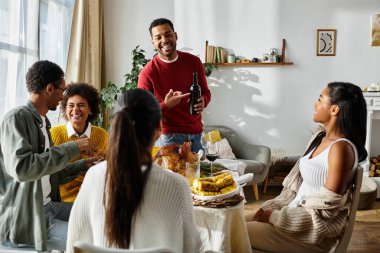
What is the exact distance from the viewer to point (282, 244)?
5.55ft

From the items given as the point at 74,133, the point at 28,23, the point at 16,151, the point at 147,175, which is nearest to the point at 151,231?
the point at 147,175

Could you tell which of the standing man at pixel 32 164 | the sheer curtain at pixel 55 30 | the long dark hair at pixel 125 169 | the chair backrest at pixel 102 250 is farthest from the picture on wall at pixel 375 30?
the chair backrest at pixel 102 250

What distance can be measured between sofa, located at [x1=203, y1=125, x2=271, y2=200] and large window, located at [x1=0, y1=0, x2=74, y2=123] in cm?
207

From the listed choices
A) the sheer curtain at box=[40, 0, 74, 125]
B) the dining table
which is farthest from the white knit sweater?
the sheer curtain at box=[40, 0, 74, 125]

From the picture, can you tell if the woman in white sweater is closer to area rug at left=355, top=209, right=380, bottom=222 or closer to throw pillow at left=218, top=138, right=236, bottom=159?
area rug at left=355, top=209, right=380, bottom=222

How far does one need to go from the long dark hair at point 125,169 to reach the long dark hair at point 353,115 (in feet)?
3.44

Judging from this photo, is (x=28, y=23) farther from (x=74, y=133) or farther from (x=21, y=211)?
(x=21, y=211)

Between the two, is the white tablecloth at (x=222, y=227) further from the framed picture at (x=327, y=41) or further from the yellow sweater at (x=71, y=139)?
the framed picture at (x=327, y=41)

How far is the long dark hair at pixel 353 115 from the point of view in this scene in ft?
5.55

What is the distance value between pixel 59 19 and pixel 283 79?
269 centimetres

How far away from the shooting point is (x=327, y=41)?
14.8 ft

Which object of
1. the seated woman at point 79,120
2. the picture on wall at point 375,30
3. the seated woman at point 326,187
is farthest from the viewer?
the picture on wall at point 375,30

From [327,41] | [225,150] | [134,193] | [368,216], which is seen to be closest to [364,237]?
[368,216]

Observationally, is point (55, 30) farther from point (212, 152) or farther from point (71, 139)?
point (212, 152)
